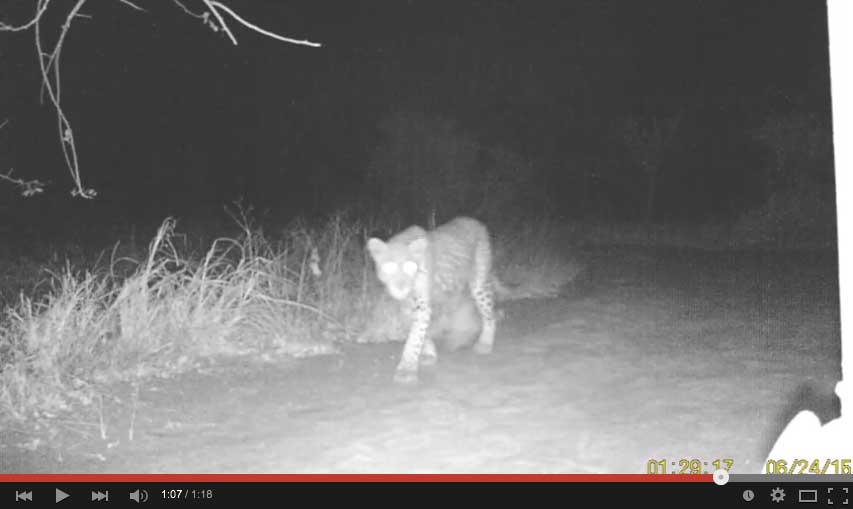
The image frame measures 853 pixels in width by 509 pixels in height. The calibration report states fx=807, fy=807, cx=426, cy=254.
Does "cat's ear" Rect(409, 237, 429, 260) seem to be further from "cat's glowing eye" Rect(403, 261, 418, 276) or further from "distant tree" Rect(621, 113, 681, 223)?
"distant tree" Rect(621, 113, 681, 223)

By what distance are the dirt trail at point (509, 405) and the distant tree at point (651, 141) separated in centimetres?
1888

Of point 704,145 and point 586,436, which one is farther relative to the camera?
point 704,145

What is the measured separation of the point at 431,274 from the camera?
329 inches

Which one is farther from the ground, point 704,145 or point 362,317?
point 704,145

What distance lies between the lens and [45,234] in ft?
61.5

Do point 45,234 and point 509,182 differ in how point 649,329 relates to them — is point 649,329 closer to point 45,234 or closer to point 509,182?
point 509,182

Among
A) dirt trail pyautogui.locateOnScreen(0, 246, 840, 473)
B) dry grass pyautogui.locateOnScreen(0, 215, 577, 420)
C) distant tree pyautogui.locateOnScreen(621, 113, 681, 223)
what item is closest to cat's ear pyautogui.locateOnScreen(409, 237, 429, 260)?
dirt trail pyautogui.locateOnScreen(0, 246, 840, 473)

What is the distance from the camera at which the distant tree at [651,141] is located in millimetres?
28703
